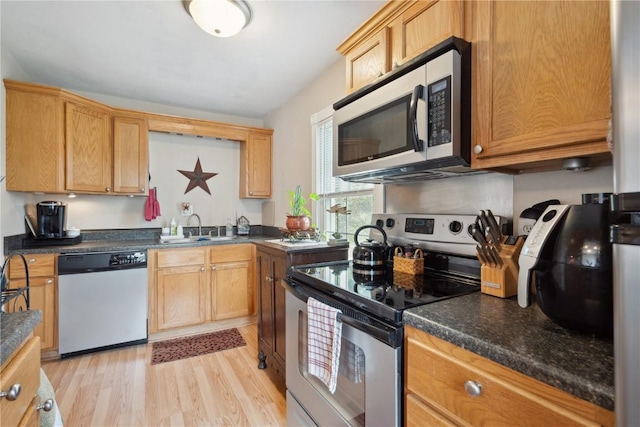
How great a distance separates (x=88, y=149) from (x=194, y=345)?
6.79ft

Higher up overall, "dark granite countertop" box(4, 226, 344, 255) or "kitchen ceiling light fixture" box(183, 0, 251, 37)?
"kitchen ceiling light fixture" box(183, 0, 251, 37)

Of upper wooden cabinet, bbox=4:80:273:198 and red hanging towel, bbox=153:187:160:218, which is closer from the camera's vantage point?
upper wooden cabinet, bbox=4:80:273:198

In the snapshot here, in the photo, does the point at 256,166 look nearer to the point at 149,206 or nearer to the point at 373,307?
the point at 149,206

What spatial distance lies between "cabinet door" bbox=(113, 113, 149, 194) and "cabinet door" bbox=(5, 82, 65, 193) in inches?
16.9

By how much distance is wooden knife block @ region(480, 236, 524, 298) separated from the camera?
1.08 meters

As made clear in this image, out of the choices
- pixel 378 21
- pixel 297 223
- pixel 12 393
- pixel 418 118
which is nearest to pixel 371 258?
pixel 418 118

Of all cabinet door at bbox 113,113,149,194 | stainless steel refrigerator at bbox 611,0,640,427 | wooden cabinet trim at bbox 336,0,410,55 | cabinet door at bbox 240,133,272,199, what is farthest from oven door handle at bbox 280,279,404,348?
cabinet door at bbox 113,113,149,194

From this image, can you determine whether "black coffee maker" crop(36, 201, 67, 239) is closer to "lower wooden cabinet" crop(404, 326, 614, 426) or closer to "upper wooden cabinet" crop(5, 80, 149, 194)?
"upper wooden cabinet" crop(5, 80, 149, 194)

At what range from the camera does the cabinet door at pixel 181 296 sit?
285cm

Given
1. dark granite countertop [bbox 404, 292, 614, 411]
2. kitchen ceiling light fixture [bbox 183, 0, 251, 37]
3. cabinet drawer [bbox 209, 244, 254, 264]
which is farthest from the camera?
cabinet drawer [bbox 209, 244, 254, 264]

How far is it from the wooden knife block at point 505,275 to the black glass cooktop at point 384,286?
8 centimetres

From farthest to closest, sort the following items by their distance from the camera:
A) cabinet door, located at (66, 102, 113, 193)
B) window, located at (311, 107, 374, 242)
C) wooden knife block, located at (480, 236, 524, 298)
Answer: cabinet door, located at (66, 102, 113, 193)
window, located at (311, 107, 374, 242)
wooden knife block, located at (480, 236, 524, 298)

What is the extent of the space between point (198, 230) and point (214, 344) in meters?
1.43

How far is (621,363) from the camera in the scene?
18.3 inches
